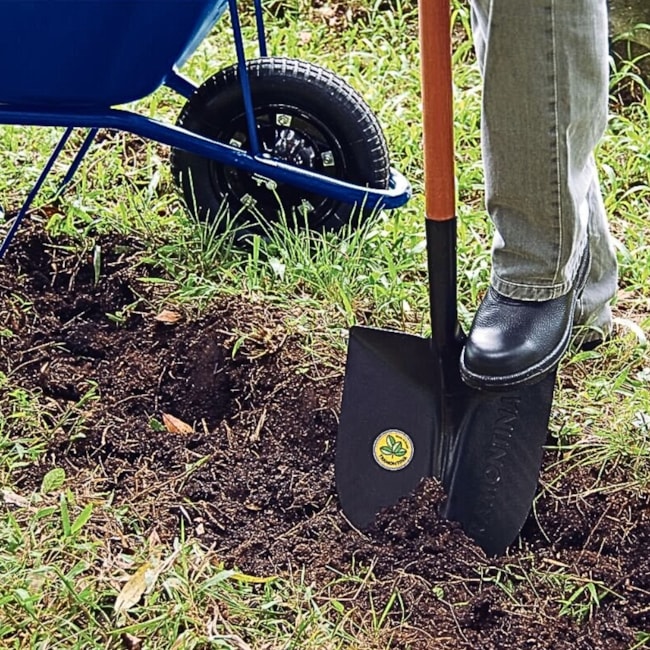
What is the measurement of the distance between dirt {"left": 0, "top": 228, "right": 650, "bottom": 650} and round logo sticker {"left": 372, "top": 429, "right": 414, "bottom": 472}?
63 millimetres

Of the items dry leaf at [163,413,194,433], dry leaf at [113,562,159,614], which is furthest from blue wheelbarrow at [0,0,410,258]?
dry leaf at [113,562,159,614]

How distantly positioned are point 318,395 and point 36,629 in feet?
2.32

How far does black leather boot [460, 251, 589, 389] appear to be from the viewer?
5.70 ft

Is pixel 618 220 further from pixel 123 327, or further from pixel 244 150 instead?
pixel 123 327

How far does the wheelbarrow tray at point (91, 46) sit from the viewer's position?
6.70 feet

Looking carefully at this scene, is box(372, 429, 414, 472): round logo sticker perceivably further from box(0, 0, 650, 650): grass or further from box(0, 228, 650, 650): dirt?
box(0, 0, 650, 650): grass

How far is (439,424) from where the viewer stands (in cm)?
187

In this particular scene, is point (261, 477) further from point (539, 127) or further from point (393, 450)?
point (539, 127)

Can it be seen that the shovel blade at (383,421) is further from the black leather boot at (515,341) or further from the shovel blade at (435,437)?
the black leather boot at (515,341)

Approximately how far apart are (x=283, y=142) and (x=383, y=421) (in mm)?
867

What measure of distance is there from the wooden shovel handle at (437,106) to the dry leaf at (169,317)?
0.72 metres

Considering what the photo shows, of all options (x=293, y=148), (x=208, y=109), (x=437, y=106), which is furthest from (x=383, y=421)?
(x=208, y=109)

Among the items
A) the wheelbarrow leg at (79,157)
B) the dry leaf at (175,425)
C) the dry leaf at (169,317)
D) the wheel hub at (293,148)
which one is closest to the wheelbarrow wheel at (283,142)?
the wheel hub at (293,148)

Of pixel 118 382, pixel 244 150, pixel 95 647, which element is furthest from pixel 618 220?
pixel 95 647
